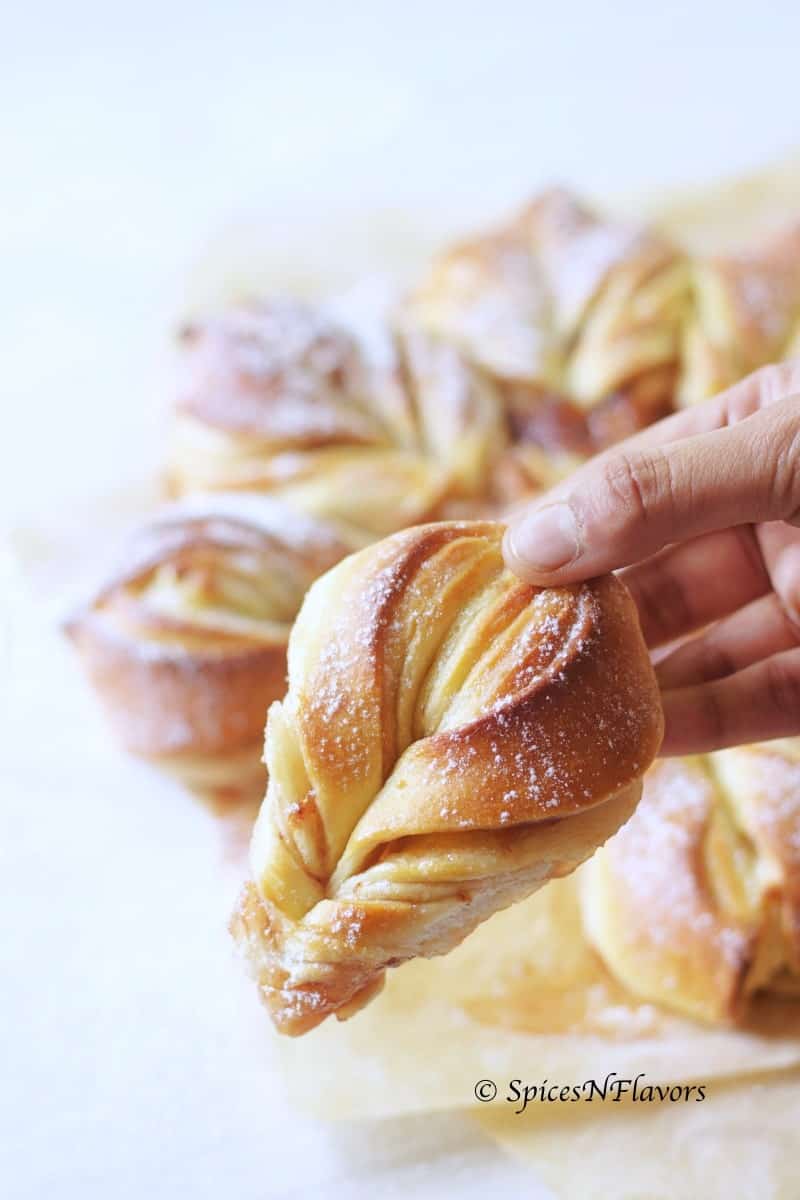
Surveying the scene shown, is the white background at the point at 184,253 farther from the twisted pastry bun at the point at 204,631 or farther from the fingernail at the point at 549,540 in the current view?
the fingernail at the point at 549,540

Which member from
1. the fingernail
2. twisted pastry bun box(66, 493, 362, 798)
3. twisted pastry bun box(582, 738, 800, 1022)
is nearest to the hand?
the fingernail

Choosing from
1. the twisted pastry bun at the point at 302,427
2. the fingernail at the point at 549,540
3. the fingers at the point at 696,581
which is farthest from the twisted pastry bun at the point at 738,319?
the fingernail at the point at 549,540

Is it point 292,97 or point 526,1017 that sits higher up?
point 292,97

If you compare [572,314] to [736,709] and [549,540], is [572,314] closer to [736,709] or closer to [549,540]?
[736,709]

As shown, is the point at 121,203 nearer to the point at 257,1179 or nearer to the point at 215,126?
the point at 215,126

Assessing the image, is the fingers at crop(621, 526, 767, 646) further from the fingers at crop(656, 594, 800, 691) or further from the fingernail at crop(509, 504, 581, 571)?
the fingernail at crop(509, 504, 581, 571)

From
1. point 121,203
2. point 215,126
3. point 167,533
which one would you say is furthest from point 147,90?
point 167,533
